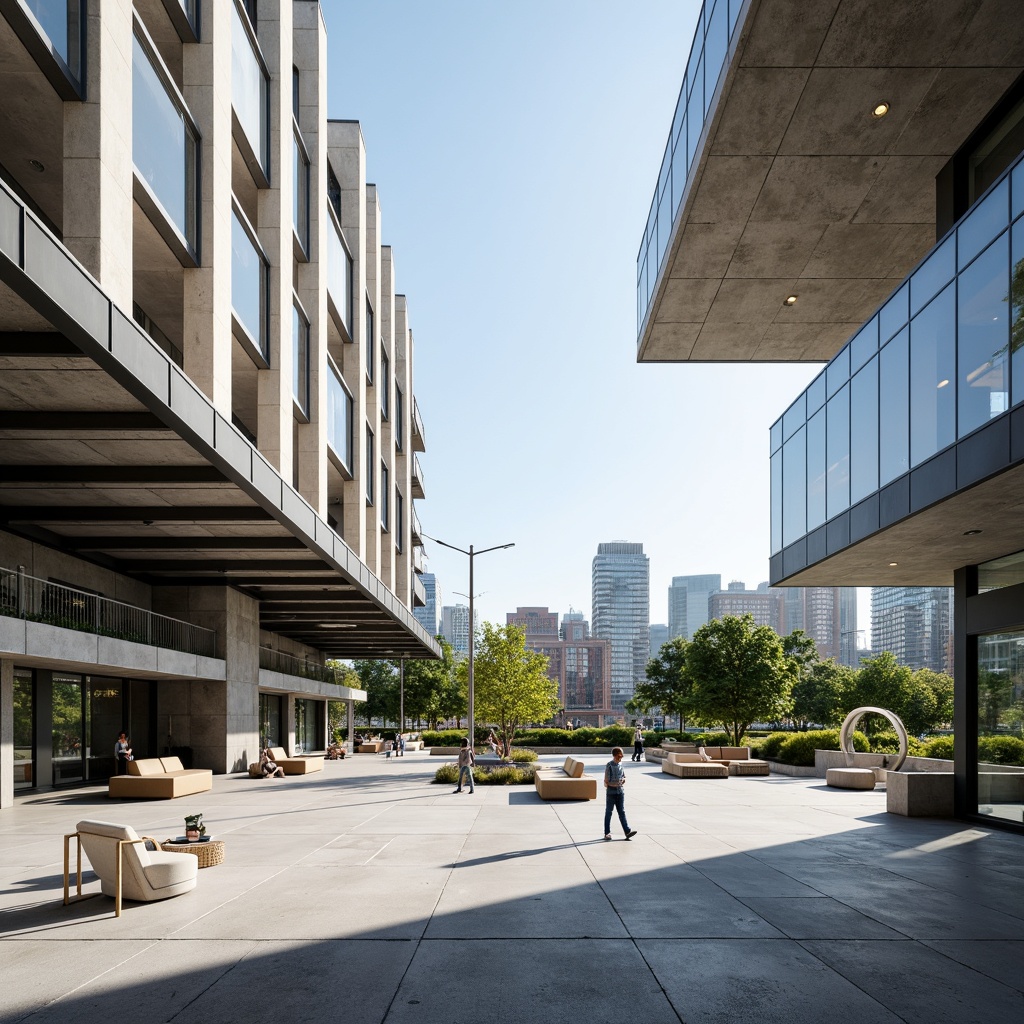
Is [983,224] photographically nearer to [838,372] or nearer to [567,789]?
[838,372]

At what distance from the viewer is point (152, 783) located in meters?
24.8

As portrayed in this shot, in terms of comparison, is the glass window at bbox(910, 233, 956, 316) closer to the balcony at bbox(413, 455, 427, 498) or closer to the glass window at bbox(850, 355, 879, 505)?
the glass window at bbox(850, 355, 879, 505)

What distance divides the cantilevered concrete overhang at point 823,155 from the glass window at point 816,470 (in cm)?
338

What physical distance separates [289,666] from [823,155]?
35.9 m

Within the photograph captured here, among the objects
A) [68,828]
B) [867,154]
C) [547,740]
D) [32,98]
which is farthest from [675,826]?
[547,740]

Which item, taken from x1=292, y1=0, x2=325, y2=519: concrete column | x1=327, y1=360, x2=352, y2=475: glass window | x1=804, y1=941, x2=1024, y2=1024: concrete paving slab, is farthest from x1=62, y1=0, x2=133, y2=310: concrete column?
x1=327, y1=360, x2=352, y2=475: glass window

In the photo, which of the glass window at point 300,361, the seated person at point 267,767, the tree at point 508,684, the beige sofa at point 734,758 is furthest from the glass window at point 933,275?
the tree at point 508,684

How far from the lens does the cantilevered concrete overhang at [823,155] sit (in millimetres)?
13969

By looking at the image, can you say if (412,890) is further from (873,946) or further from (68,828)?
(68,828)

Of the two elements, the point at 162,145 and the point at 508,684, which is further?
the point at 508,684

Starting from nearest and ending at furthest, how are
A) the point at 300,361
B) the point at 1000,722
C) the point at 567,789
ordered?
the point at 1000,722, the point at 567,789, the point at 300,361

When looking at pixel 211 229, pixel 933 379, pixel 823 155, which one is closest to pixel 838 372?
pixel 933 379

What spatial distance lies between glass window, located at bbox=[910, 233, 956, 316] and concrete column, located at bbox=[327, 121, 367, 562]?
26.4m

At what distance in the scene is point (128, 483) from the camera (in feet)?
63.3
